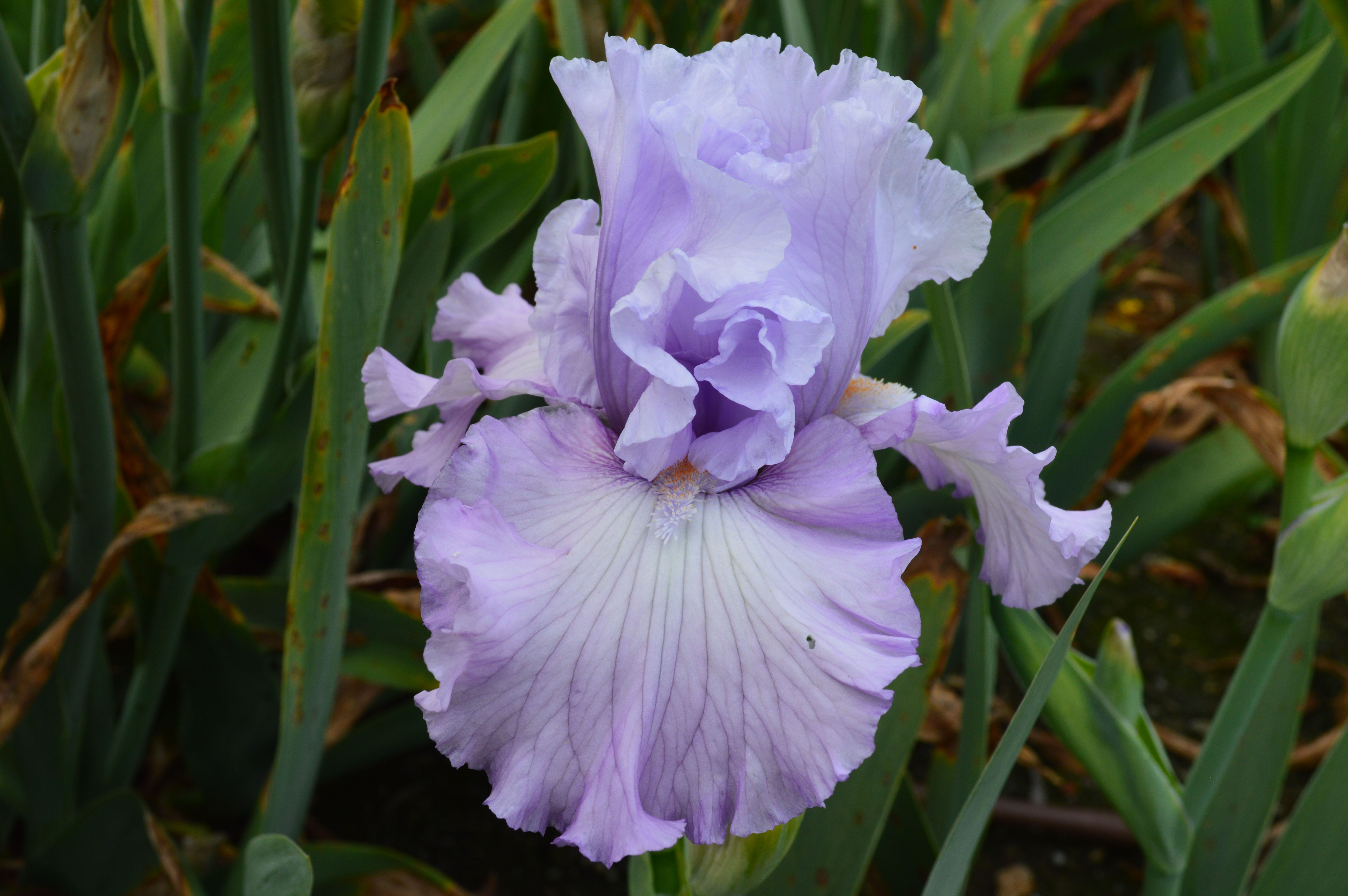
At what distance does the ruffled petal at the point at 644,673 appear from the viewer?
0.42 meters

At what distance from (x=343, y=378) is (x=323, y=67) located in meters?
0.26

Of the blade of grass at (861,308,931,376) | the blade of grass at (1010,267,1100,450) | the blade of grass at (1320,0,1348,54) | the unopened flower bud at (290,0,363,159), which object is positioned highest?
the blade of grass at (1320,0,1348,54)

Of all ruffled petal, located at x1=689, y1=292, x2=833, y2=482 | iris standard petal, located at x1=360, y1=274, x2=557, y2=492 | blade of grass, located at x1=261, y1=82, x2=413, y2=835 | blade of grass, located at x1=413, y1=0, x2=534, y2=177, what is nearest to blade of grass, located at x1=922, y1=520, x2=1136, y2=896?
ruffled petal, located at x1=689, y1=292, x2=833, y2=482

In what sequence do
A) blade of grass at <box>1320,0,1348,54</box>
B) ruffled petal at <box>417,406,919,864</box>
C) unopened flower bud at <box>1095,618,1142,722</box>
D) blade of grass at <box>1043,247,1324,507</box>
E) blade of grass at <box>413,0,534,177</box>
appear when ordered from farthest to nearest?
blade of grass at <box>1043,247,1324,507</box>
blade of grass at <box>413,0,534,177</box>
blade of grass at <box>1320,0,1348,54</box>
unopened flower bud at <box>1095,618,1142,722</box>
ruffled petal at <box>417,406,919,864</box>

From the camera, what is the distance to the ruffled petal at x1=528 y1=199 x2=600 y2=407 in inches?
20.4

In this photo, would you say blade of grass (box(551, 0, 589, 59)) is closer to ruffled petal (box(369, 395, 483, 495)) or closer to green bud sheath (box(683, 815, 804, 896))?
ruffled petal (box(369, 395, 483, 495))

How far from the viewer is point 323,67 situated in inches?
28.8

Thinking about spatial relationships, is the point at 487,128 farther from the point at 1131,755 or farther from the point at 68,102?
the point at 1131,755

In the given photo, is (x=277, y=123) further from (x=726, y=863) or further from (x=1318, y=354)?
(x=1318, y=354)

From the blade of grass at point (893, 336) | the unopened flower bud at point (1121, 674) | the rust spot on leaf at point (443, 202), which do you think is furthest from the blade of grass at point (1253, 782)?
the rust spot on leaf at point (443, 202)

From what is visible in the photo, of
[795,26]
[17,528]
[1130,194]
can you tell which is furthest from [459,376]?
[1130,194]

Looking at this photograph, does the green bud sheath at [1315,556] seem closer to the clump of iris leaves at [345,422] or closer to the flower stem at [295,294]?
the clump of iris leaves at [345,422]

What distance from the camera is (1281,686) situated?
86 centimetres

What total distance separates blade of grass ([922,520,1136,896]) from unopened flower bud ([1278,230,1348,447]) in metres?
0.23
